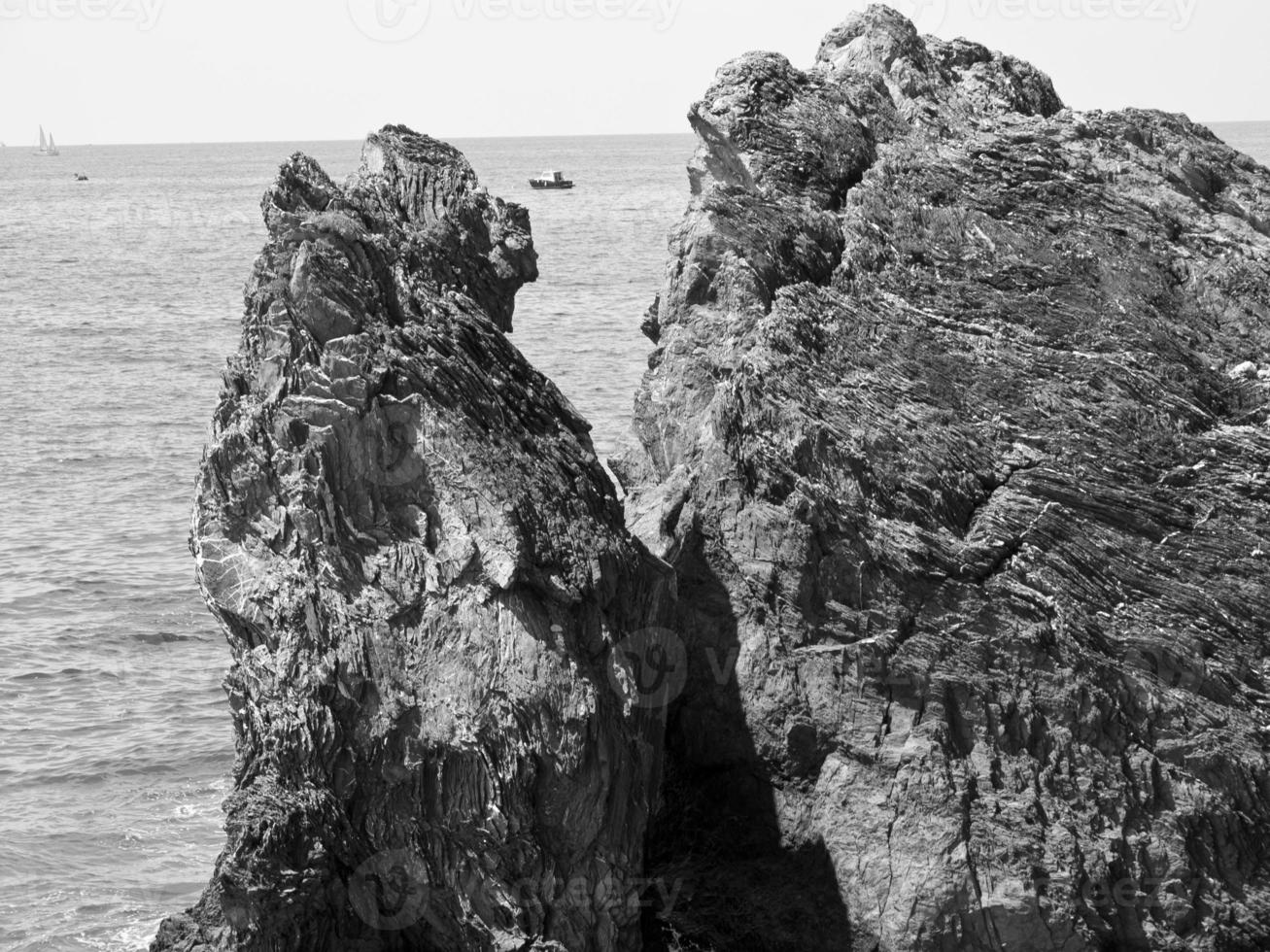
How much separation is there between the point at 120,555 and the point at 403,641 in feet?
68.9

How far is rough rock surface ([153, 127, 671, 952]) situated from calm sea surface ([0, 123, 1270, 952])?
19.1ft

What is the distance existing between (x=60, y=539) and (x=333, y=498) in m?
22.3

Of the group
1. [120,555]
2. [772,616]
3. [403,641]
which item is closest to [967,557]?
[772,616]

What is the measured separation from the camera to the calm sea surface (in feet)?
60.4

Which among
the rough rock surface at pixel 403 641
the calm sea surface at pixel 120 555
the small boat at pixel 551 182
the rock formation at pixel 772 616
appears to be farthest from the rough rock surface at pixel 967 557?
the small boat at pixel 551 182

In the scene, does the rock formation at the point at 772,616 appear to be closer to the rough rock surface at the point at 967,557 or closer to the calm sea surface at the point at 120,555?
the rough rock surface at the point at 967,557

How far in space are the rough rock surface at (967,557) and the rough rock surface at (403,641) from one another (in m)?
1.19

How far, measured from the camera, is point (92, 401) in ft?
152

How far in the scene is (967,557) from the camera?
1233 centimetres

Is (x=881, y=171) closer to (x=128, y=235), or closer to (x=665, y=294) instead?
(x=665, y=294)

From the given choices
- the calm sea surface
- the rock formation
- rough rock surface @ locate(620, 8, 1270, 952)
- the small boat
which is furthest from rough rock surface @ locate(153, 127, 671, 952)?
the small boat

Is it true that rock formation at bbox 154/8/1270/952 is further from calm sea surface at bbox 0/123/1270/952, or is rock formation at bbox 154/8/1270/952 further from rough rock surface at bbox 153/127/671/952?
calm sea surface at bbox 0/123/1270/952

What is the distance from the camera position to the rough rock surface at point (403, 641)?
1125 cm

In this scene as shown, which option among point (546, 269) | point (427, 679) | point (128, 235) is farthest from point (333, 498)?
point (128, 235)
